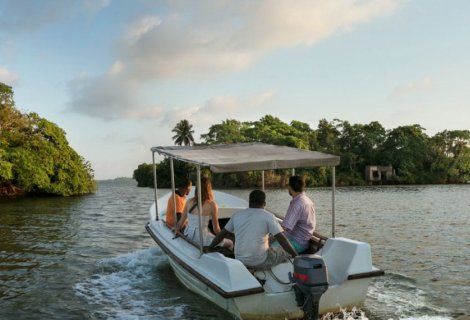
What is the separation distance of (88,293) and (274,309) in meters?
4.34

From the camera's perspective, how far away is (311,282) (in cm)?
525

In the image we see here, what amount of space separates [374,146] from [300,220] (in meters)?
76.3

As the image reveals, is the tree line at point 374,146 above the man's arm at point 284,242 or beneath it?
above

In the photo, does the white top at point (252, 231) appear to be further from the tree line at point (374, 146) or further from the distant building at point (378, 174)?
the distant building at point (378, 174)

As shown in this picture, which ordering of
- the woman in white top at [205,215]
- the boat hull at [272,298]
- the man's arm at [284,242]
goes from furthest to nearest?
the woman in white top at [205,215] < the man's arm at [284,242] < the boat hull at [272,298]

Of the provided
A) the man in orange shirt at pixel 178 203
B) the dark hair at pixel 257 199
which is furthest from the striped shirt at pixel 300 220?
the man in orange shirt at pixel 178 203

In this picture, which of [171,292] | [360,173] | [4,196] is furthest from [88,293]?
[360,173]

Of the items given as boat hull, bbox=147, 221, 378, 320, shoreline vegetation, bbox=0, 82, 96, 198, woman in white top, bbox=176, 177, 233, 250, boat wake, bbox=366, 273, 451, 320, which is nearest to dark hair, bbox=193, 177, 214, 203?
woman in white top, bbox=176, 177, 233, 250

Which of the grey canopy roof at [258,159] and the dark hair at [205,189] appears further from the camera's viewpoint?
the dark hair at [205,189]

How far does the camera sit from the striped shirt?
262 inches

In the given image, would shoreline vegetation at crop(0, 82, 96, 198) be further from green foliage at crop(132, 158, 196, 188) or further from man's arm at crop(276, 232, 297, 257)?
man's arm at crop(276, 232, 297, 257)

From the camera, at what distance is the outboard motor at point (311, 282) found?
5258 millimetres

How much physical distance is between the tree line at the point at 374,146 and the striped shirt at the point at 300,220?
208 ft

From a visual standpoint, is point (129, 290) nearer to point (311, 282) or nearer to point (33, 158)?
point (311, 282)
